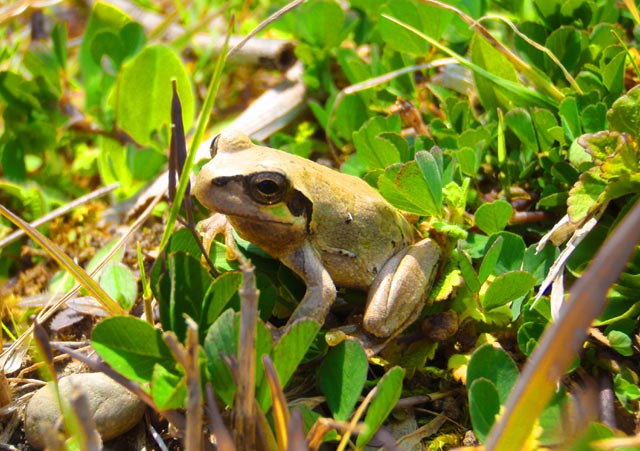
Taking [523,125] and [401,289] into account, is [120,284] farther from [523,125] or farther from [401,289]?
[523,125]

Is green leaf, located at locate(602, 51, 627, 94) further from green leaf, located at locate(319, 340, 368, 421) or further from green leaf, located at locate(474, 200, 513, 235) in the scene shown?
green leaf, located at locate(319, 340, 368, 421)

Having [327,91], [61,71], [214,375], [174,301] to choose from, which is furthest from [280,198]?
[61,71]

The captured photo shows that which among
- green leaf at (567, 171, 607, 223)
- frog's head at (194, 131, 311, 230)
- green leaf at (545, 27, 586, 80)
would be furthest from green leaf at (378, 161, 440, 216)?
green leaf at (545, 27, 586, 80)

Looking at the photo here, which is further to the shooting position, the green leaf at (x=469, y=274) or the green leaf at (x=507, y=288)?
the green leaf at (x=469, y=274)

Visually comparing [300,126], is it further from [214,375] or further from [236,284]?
[214,375]

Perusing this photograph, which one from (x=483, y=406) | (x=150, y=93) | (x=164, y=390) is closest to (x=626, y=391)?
(x=483, y=406)

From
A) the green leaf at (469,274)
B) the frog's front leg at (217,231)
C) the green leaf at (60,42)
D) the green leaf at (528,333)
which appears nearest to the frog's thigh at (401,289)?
the green leaf at (469,274)

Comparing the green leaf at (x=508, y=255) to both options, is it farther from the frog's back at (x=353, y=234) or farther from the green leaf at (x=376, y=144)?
the green leaf at (x=376, y=144)
